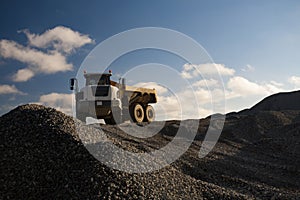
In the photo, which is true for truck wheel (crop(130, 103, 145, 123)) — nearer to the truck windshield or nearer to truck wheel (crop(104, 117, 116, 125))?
truck wheel (crop(104, 117, 116, 125))

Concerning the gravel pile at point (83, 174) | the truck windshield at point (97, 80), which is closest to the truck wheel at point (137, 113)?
the truck windshield at point (97, 80)

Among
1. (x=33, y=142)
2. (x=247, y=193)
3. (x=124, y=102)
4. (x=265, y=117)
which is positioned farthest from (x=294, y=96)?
(x=33, y=142)

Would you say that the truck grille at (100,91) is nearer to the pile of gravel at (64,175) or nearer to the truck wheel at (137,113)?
the truck wheel at (137,113)

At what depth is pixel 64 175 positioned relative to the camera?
5945mm

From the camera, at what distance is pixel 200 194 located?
632cm

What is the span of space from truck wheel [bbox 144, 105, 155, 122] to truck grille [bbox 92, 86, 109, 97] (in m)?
4.40

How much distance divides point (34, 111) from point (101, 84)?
750 cm

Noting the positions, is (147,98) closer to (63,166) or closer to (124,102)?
(124,102)

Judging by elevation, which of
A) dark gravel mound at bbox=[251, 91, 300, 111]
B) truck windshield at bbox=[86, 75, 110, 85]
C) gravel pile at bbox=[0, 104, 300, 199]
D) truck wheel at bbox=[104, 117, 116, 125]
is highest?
truck windshield at bbox=[86, 75, 110, 85]

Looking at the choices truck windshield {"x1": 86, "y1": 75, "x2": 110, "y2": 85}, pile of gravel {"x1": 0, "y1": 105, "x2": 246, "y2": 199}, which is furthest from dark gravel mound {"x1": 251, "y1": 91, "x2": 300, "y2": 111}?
pile of gravel {"x1": 0, "y1": 105, "x2": 246, "y2": 199}

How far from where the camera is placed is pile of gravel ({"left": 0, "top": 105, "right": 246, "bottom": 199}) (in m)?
5.54

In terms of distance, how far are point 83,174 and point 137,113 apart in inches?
470

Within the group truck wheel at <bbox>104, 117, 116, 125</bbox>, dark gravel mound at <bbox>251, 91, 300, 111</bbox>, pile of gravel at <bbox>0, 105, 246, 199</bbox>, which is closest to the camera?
pile of gravel at <bbox>0, 105, 246, 199</bbox>

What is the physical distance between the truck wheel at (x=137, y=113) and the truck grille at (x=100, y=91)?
2620 millimetres
